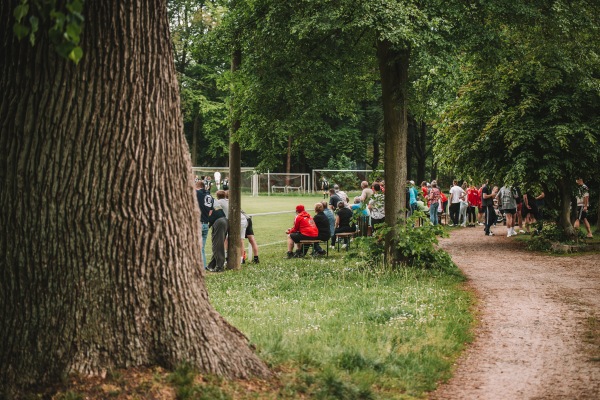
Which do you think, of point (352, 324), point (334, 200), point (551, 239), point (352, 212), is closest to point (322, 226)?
point (352, 212)

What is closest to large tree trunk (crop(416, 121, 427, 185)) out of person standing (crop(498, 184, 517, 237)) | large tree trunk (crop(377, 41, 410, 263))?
person standing (crop(498, 184, 517, 237))

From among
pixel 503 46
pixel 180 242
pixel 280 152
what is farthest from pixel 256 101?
pixel 180 242

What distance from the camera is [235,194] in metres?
16.3

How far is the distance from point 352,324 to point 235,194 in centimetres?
840

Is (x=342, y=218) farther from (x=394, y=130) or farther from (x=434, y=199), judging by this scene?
(x=434, y=199)

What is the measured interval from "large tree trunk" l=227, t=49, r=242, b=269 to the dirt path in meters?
5.18

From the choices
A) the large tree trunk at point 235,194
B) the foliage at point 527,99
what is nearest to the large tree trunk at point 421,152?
the foliage at point 527,99

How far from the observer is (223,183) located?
57.2 metres

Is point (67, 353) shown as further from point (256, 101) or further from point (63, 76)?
point (256, 101)

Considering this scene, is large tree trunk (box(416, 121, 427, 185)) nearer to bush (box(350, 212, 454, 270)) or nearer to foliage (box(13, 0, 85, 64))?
bush (box(350, 212, 454, 270))

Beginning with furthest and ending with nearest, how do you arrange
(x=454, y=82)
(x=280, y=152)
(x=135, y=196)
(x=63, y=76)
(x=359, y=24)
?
1. (x=280, y=152)
2. (x=454, y=82)
3. (x=359, y=24)
4. (x=135, y=196)
5. (x=63, y=76)

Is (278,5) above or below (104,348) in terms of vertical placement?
above

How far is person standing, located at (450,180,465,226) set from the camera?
28.6 meters

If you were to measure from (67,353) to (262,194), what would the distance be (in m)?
54.8
